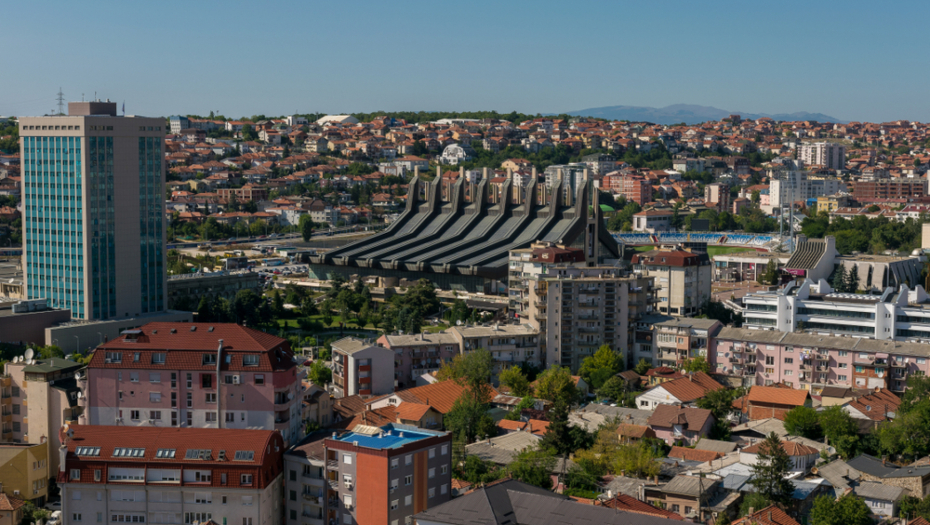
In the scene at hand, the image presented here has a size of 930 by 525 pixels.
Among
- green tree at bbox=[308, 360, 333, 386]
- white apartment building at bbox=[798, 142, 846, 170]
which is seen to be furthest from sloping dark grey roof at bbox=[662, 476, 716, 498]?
white apartment building at bbox=[798, 142, 846, 170]

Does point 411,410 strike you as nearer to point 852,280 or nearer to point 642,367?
point 642,367

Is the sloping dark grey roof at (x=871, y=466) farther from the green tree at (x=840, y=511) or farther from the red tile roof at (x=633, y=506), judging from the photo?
the red tile roof at (x=633, y=506)

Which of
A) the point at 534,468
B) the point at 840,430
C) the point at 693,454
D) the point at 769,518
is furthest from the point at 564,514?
the point at 840,430

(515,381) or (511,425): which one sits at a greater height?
(515,381)

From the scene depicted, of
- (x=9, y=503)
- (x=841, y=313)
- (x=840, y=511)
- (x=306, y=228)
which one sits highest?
(x=306, y=228)

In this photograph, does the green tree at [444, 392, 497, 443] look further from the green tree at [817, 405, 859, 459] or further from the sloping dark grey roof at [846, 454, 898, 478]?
the sloping dark grey roof at [846, 454, 898, 478]

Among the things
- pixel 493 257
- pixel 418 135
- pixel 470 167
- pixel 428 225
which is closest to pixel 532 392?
pixel 493 257
